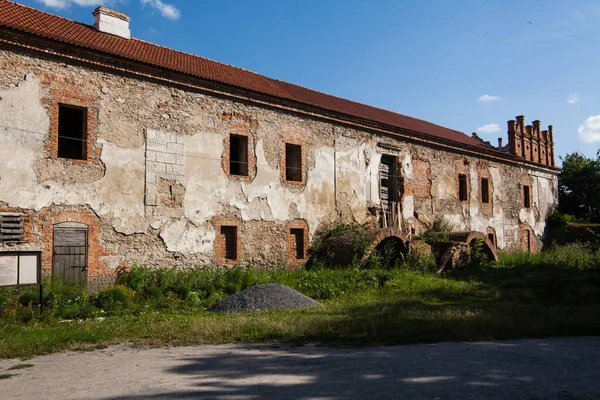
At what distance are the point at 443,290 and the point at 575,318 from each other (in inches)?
201

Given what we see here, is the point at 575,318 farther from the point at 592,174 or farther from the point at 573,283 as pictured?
the point at 592,174

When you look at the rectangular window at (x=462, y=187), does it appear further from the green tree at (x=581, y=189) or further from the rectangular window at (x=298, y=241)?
the green tree at (x=581, y=189)

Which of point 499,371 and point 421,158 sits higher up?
point 421,158

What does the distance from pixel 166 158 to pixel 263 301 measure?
17.1 ft

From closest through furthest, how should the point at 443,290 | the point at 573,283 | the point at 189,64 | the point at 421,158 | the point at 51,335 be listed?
the point at 51,335 → the point at 573,283 → the point at 443,290 → the point at 189,64 → the point at 421,158

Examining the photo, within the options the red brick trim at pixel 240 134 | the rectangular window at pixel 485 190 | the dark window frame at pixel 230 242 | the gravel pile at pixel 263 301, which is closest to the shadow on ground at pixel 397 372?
the gravel pile at pixel 263 301

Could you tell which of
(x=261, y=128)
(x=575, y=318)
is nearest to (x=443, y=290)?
(x=575, y=318)

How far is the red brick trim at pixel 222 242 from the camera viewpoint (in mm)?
14719

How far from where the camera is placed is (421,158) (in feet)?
71.7

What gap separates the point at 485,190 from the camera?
25.3 metres

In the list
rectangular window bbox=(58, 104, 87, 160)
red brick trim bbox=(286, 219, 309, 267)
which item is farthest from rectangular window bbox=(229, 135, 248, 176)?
rectangular window bbox=(58, 104, 87, 160)

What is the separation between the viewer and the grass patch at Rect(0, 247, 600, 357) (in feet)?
25.1

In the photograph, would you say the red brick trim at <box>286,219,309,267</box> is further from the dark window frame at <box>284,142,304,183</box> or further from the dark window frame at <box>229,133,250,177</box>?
the dark window frame at <box>229,133,250,177</box>

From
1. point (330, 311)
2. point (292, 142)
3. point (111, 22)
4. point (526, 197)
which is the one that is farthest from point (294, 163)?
point (526, 197)
